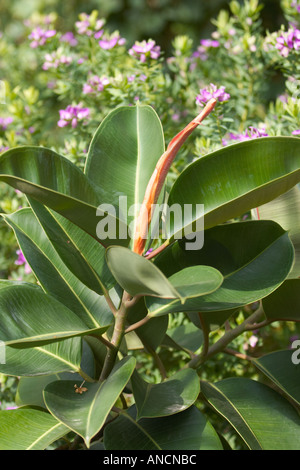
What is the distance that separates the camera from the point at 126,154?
919mm

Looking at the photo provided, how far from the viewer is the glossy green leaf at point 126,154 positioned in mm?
881

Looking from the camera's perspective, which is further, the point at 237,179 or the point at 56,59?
the point at 56,59

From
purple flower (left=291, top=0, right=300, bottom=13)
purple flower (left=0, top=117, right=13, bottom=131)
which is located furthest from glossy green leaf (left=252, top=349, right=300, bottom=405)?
purple flower (left=0, top=117, right=13, bottom=131)

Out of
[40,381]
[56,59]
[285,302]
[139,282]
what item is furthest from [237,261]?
[56,59]

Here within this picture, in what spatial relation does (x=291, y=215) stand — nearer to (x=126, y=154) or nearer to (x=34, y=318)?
(x=126, y=154)

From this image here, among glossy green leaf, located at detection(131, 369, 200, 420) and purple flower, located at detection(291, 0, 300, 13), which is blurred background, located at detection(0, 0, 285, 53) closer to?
purple flower, located at detection(291, 0, 300, 13)

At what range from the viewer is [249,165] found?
2.43 ft

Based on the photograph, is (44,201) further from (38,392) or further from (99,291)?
(38,392)

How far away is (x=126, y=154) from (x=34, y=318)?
305 millimetres

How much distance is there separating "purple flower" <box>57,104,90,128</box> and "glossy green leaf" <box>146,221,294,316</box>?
73 cm

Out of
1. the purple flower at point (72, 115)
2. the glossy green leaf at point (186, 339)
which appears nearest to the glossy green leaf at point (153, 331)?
the glossy green leaf at point (186, 339)

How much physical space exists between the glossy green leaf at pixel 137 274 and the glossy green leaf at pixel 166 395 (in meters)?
0.17

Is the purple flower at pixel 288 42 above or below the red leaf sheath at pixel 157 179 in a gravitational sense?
above
